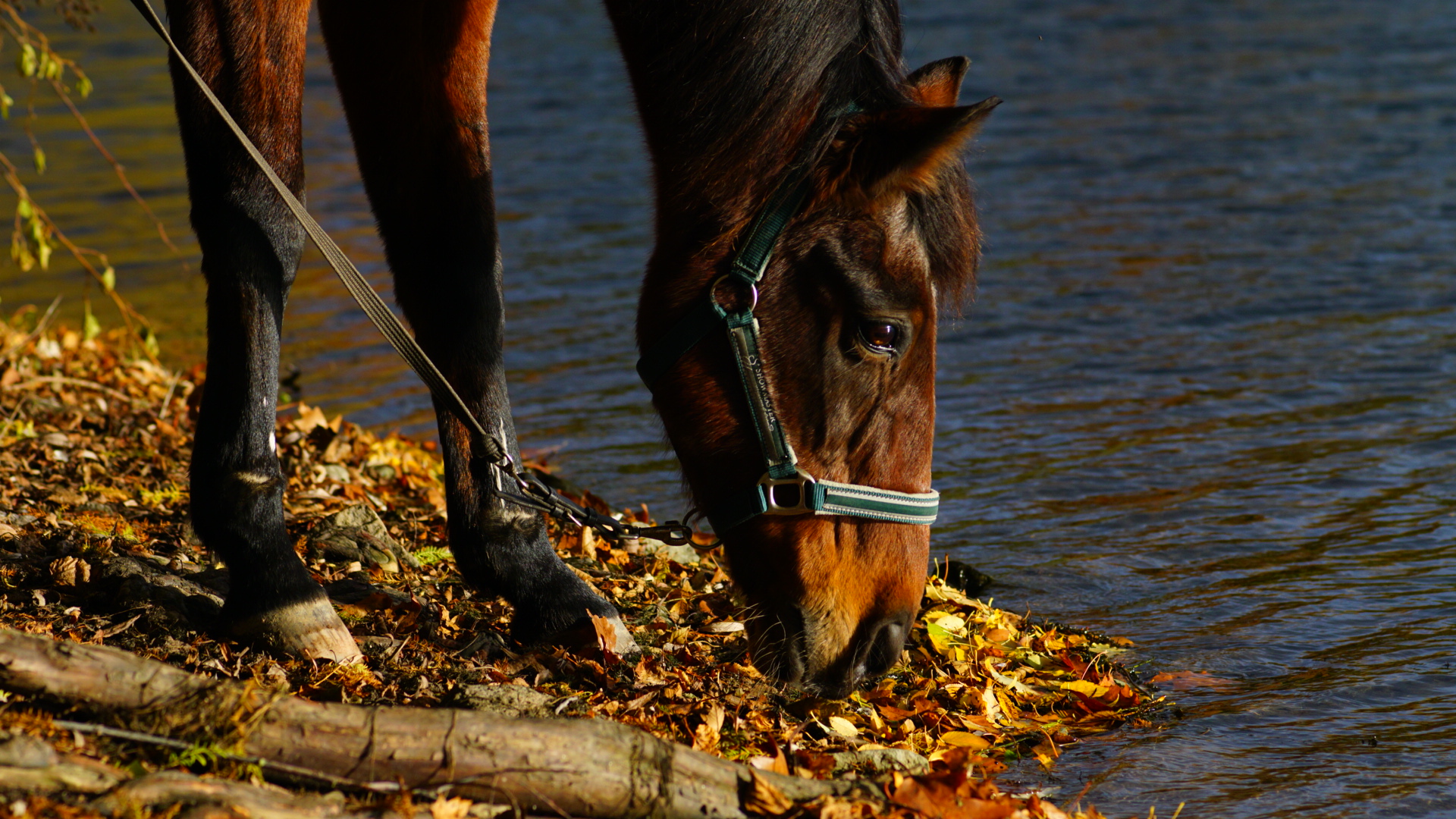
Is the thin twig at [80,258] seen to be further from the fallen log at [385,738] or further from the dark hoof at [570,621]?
the fallen log at [385,738]

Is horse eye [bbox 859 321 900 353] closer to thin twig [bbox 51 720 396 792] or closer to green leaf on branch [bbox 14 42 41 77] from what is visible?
thin twig [bbox 51 720 396 792]

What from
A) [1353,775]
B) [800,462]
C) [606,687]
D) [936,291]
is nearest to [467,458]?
[606,687]

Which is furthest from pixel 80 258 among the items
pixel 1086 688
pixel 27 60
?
pixel 1086 688

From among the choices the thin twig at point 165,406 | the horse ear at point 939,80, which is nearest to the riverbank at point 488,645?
the thin twig at point 165,406

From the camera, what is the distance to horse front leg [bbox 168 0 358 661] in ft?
10.1

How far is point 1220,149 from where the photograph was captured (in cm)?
1116

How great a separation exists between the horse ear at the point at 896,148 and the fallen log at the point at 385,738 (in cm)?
122

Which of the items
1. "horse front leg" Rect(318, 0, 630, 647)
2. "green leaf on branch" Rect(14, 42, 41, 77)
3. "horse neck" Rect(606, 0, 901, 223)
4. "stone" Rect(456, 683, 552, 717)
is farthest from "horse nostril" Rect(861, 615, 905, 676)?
"green leaf on branch" Rect(14, 42, 41, 77)

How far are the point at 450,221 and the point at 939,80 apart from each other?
138 centimetres

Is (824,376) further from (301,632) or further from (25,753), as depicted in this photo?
(25,753)

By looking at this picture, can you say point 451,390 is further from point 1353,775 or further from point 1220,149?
point 1220,149

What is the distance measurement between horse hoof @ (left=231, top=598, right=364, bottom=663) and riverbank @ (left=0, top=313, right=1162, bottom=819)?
0.04 m

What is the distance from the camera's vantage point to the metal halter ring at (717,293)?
2805 millimetres

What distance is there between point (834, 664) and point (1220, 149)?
9.62 metres
